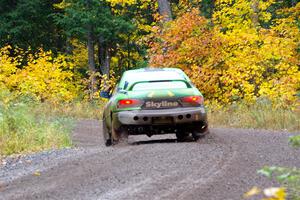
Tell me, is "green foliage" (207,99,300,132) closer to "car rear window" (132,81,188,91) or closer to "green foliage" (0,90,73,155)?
"car rear window" (132,81,188,91)

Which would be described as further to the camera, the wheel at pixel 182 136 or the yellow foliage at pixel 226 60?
the yellow foliage at pixel 226 60

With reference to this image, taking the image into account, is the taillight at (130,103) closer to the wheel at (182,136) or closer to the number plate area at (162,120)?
the number plate area at (162,120)

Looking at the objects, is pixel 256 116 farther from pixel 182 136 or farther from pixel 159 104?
pixel 159 104

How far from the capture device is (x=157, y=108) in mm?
12344

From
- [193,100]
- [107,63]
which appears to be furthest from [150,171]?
[107,63]

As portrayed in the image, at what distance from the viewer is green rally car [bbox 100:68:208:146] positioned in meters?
12.3

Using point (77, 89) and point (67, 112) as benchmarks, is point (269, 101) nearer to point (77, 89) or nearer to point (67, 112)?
point (67, 112)

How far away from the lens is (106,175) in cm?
905

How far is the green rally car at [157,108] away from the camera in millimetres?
12297

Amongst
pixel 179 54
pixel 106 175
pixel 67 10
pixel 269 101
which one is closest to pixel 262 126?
pixel 269 101

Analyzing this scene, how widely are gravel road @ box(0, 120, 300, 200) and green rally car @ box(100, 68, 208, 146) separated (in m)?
0.39

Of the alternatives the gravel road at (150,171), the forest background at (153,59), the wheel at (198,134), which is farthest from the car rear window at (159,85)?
the forest background at (153,59)

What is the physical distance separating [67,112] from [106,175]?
17589 mm

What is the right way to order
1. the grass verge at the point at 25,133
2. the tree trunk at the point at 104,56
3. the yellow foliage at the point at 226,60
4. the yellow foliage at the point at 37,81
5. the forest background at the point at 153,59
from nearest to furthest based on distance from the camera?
the grass verge at the point at 25,133
the forest background at the point at 153,59
the yellow foliage at the point at 226,60
the yellow foliage at the point at 37,81
the tree trunk at the point at 104,56
